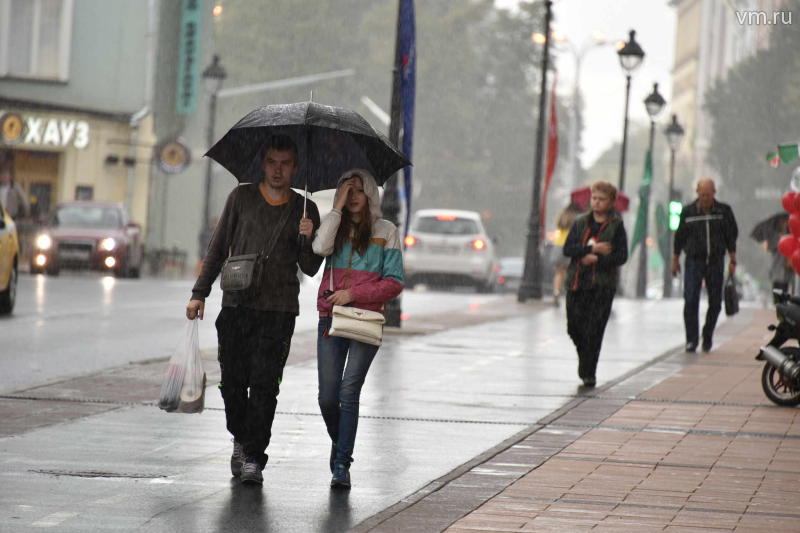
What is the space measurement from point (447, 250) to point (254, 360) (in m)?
27.1

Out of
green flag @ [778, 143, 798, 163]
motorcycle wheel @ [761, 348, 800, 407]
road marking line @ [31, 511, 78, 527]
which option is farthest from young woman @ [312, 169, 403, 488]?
green flag @ [778, 143, 798, 163]

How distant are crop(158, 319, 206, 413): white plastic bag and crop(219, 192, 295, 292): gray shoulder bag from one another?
0.35 m

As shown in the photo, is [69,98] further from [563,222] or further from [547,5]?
[563,222]

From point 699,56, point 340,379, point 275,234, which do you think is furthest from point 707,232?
point 699,56

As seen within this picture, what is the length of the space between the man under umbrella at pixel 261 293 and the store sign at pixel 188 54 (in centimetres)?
4086

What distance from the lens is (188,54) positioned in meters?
48.7

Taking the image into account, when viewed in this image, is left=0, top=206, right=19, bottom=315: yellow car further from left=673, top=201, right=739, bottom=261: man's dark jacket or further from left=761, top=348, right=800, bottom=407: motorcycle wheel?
left=761, top=348, right=800, bottom=407: motorcycle wheel

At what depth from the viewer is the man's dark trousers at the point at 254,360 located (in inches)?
325

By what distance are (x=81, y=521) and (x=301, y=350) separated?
9.53 m

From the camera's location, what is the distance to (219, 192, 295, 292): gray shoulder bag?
813 centimetres

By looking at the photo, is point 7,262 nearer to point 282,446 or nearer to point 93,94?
point 282,446

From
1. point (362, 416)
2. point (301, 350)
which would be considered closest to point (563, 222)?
point (301, 350)

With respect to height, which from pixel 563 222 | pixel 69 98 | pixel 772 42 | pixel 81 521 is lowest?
pixel 81 521

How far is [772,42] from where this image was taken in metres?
68.5
